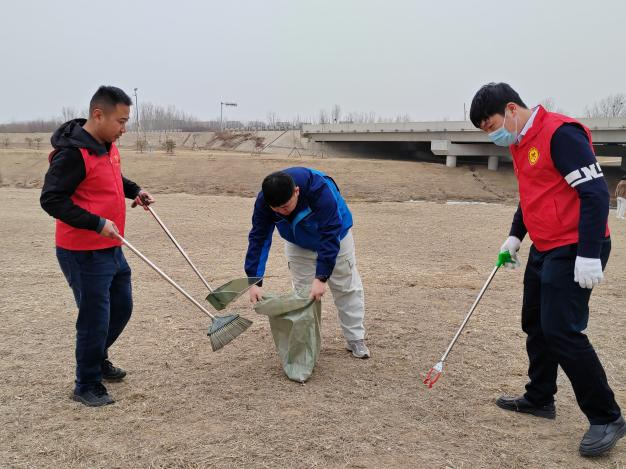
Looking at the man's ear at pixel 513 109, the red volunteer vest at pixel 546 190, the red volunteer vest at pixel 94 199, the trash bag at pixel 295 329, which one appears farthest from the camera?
the trash bag at pixel 295 329

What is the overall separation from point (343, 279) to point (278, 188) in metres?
1.08

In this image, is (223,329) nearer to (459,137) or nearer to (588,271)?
(588,271)

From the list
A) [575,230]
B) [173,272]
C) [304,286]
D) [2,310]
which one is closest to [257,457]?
[304,286]

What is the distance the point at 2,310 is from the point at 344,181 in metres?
18.8

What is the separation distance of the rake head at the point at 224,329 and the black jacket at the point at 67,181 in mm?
1009

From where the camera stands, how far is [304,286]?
4152mm

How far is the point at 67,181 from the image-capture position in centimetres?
315

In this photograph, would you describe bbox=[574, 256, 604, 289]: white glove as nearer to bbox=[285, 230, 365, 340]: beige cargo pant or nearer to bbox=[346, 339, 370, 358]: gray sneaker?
bbox=[285, 230, 365, 340]: beige cargo pant

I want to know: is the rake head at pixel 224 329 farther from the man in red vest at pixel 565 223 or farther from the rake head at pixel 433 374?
the man in red vest at pixel 565 223

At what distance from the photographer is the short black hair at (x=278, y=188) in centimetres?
336

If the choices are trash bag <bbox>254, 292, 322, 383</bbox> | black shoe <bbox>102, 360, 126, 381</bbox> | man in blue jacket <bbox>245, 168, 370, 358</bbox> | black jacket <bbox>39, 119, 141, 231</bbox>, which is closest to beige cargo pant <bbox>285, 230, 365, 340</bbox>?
man in blue jacket <bbox>245, 168, 370, 358</bbox>

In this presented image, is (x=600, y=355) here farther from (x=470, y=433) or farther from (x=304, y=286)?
(x=304, y=286)

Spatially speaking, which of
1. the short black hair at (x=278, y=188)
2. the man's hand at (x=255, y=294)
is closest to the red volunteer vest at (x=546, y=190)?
the short black hair at (x=278, y=188)

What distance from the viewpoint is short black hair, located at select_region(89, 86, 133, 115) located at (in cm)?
329
